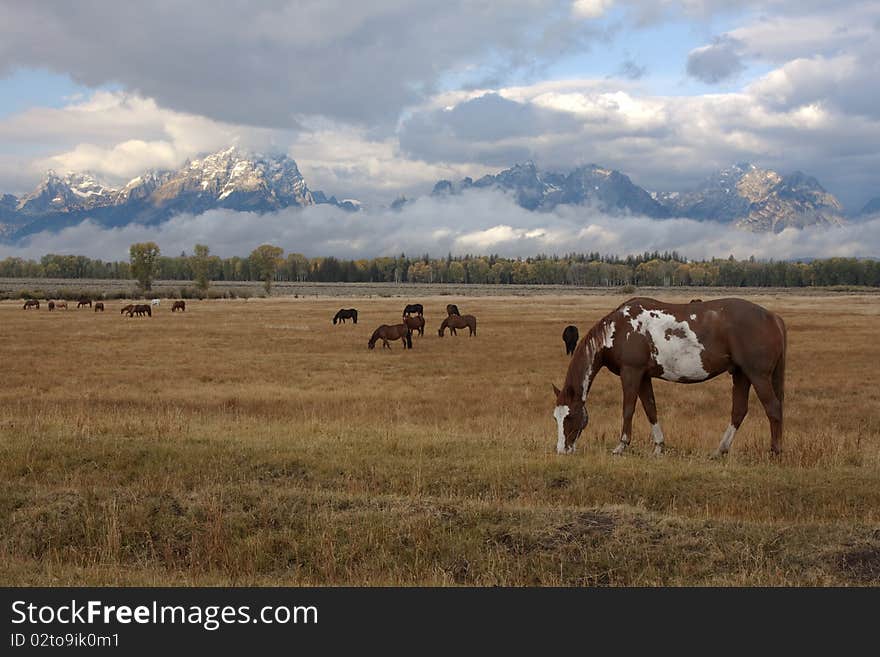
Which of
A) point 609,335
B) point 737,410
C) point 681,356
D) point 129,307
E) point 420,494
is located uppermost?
point 609,335

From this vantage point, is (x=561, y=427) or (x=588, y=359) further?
(x=588, y=359)

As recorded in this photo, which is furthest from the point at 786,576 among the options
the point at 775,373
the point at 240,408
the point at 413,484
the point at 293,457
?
the point at 240,408

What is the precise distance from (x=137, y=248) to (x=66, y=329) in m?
92.7

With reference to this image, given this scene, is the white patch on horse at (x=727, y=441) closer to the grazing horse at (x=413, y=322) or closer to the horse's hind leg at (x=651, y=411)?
the horse's hind leg at (x=651, y=411)

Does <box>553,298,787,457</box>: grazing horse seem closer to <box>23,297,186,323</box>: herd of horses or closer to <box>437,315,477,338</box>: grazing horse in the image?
<box>437,315,477,338</box>: grazing horse

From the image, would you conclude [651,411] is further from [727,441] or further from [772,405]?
[772,405]

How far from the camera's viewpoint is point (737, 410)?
13531mm

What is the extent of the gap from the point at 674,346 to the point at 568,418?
2315 mm

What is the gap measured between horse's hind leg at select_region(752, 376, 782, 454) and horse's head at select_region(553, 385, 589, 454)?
3090 millimetres

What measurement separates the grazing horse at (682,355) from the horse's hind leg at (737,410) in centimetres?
2

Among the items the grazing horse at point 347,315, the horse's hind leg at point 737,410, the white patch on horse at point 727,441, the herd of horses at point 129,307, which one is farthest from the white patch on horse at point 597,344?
the herd of horses at point 129,307

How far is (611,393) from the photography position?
955 inches

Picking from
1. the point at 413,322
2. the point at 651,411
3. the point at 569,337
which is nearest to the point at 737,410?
the point at 651,411

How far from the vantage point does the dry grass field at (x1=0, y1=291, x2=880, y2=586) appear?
8.34 meters
